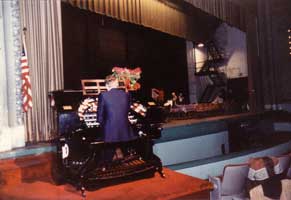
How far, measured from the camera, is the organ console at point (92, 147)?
3232 millimetres

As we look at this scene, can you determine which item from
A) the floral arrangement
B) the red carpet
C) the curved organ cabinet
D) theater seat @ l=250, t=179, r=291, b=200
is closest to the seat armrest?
the red carpet

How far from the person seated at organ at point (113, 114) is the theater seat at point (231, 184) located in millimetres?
1162

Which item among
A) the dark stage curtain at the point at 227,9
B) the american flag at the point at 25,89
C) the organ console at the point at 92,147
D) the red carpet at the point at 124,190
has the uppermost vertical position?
the dark stage curtain at the point at 227,9

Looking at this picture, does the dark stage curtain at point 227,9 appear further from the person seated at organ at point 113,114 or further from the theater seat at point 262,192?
the theater seat at point 262,192

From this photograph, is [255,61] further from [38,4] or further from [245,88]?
[38,4]

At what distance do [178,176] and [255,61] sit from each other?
747 centimetres

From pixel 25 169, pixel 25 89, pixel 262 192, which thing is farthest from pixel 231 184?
pixel 25 89

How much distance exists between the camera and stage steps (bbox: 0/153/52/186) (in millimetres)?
3596

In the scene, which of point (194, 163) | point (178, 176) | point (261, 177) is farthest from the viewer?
point (194, 163)

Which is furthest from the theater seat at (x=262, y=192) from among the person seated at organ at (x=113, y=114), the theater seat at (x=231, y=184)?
the person seated at organ at (x=113, y=114)

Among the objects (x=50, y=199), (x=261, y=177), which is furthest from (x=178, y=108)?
(x=50, y=199)

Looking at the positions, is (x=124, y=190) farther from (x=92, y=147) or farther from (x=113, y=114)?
(x=113, y=114)

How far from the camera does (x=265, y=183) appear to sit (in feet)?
11.1

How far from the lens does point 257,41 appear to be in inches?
405
